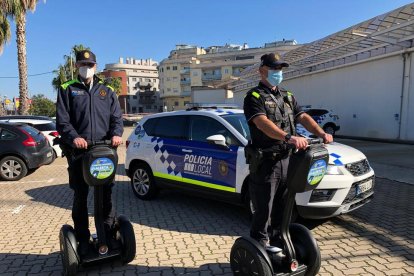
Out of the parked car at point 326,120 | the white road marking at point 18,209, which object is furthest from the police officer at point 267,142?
the parked car at point 326,120

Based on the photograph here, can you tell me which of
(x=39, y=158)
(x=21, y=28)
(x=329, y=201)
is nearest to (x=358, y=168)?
(x=329, y=201)

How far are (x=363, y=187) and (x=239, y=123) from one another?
188cm

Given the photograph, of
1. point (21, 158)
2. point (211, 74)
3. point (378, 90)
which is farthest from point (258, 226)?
point (211, 74)

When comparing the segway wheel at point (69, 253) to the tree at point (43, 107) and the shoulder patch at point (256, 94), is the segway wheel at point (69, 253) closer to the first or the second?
the shoulder patch at point (256, 94)

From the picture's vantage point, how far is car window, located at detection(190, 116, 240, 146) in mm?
5105

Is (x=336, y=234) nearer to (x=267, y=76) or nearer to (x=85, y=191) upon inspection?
(x=267, y=76)

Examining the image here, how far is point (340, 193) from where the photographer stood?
171 inches

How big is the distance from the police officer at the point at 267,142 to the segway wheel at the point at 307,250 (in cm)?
21

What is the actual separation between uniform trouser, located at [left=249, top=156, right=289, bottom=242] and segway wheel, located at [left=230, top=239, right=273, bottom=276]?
174mm

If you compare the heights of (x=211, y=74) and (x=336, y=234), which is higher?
(x=211, y=74)

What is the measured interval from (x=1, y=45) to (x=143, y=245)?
18923 millimetres

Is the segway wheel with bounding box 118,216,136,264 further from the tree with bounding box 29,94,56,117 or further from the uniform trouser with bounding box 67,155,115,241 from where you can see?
the tree with bounding box 29,94,56,117

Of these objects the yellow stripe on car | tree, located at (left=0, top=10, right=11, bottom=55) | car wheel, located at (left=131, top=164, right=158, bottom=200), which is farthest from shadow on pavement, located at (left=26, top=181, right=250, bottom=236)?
tree, located at (left=0, top=10, right=11, bottom=55)

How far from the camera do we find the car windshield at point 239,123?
5082mm
